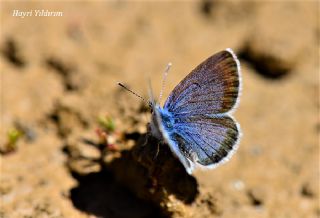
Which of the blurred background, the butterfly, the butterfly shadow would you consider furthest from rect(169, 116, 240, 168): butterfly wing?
the blurred background

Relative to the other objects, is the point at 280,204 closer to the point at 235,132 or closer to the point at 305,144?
the point at 305,144

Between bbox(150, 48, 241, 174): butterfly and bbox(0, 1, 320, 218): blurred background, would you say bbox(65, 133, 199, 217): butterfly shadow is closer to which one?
bbox(0, 1, 320, 218): blurred background

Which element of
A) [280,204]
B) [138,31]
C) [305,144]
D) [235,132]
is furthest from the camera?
[138,31]

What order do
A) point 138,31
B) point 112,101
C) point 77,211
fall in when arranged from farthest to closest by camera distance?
1. point 138,31
2. point 112,101
3. point 77,211

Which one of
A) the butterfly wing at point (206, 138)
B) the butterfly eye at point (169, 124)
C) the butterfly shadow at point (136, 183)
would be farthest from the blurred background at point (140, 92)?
the butterfly eye at point (169, 124)

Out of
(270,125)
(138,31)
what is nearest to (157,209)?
(270,125)

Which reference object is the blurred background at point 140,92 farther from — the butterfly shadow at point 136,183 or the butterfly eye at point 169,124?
the butterfly eye at point 169,124

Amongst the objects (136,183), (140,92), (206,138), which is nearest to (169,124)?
(206,138)
